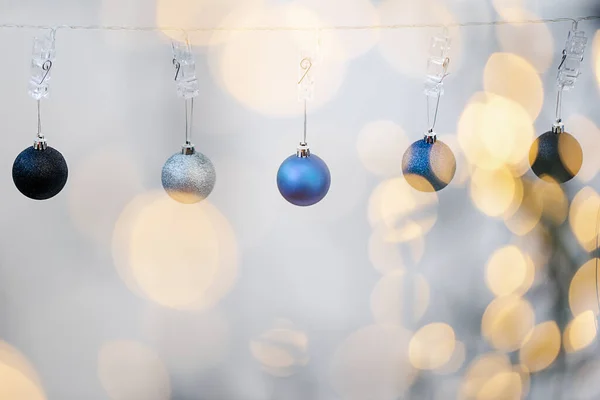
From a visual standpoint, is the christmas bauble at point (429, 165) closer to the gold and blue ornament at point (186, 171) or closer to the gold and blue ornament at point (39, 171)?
the gold and blue ornament at point (186, 171)

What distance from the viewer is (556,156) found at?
3.76 ft

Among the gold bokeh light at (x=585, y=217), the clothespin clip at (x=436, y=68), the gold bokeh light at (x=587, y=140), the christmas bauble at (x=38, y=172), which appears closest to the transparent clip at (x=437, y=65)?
the clothespin clip at (x=436, y=68)

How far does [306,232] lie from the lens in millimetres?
1425

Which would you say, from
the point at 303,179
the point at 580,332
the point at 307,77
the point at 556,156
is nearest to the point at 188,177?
the point at 303,179

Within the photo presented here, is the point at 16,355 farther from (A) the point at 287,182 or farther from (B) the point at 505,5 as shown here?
(B) the point at 505,5

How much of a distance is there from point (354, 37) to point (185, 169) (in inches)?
20.6

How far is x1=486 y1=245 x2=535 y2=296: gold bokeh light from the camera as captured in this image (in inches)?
57.1

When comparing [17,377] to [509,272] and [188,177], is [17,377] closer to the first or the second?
[188,177]

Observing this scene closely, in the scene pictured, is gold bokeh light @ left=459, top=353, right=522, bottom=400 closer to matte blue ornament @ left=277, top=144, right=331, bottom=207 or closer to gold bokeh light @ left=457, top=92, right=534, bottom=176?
gold bokeh light @ left=457, top=92, right=534, bottom=176

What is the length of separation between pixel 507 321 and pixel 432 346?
196mm

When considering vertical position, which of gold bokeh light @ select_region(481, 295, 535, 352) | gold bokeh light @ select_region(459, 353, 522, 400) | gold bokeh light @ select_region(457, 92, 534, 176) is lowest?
gold bokeh light @ select_region(459, 353, 522, 400)

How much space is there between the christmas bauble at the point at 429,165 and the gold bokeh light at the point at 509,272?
45 centimetres

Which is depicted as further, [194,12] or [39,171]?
[194,12]

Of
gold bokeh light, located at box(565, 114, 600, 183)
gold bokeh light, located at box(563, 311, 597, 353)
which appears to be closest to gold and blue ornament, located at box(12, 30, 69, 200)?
gold bokeh light, located at box(565, 114, 600, 183)
